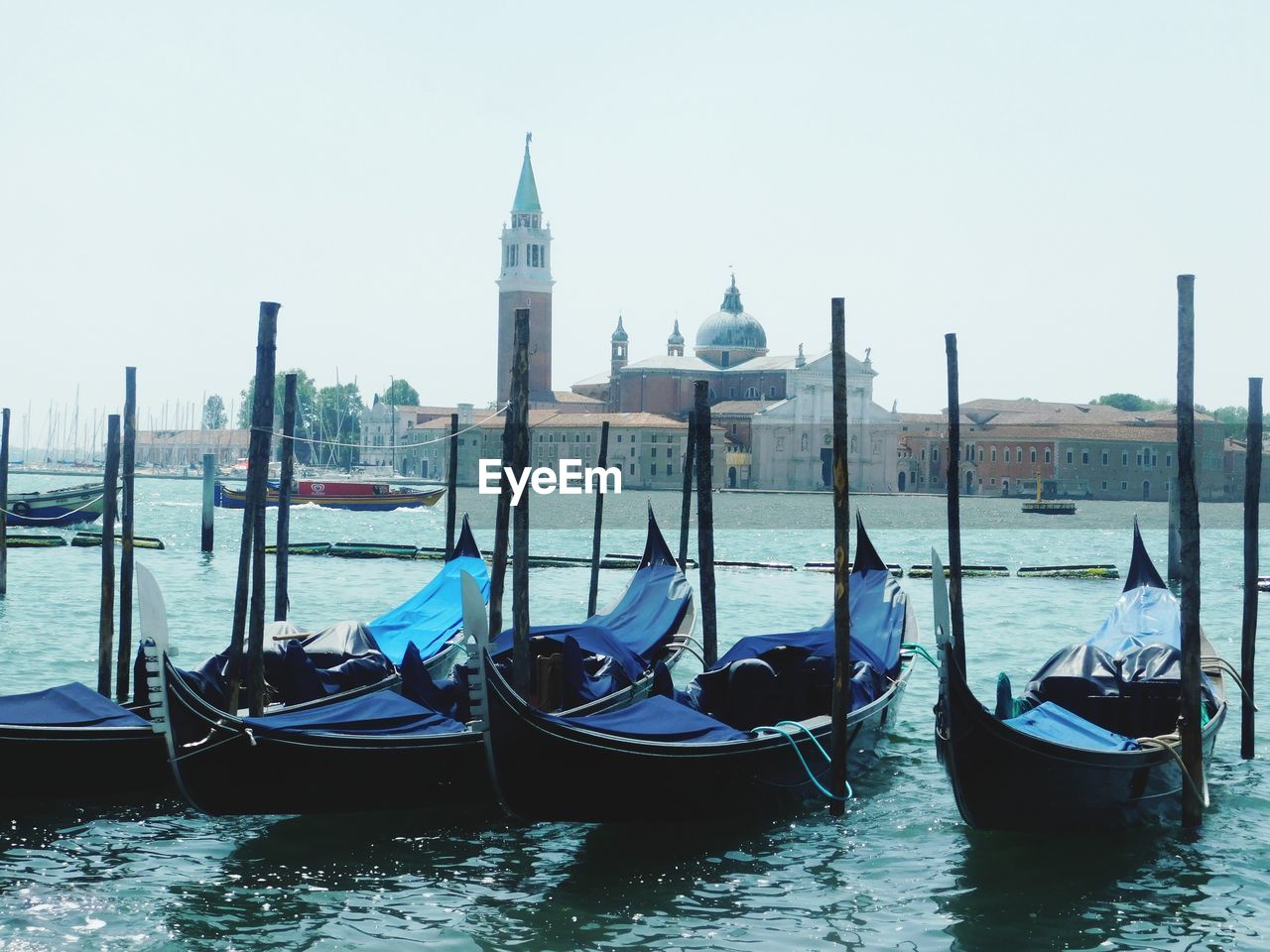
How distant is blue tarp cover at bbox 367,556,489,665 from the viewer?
10812 millimetres

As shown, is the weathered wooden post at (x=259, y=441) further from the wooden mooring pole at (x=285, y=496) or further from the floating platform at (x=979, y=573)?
the floating platform at (x=979, y=573)

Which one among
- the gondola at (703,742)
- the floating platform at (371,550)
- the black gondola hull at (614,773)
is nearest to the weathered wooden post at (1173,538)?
the gondola at (703,742)

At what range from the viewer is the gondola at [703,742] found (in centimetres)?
639

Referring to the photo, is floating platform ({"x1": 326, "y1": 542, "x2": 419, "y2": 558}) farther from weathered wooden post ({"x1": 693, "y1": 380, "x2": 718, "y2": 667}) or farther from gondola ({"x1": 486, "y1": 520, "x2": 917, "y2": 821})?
gondola ({"x1": 486, "y1": 520, "x2": 917, "y2": 821})

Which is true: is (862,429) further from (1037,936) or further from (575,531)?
(1037,936)

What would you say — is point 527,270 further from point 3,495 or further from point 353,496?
point 3,495

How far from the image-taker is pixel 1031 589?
21156 mm

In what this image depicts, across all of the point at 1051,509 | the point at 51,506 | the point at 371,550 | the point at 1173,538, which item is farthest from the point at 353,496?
the point at 1173,538

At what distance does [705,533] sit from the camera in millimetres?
10438

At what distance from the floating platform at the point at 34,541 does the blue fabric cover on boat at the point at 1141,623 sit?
61.6 feet

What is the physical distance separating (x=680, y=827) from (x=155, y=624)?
2.45 metres

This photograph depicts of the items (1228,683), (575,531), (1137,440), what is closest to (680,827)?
(1228,683)

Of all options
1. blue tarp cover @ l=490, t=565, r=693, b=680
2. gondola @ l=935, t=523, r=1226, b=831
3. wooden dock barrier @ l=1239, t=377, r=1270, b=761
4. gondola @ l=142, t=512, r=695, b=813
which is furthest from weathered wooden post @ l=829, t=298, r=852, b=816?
blue tarp cover @ l=490, t=565, r=693, b=680

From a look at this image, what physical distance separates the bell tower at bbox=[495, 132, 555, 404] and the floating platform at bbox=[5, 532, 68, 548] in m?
46.3
